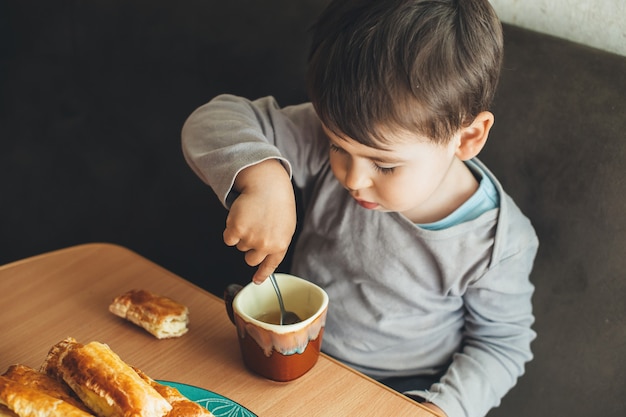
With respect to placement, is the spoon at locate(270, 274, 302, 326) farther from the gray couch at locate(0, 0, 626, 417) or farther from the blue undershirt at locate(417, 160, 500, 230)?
the gray couch at locate(0, 0, 626, 417)

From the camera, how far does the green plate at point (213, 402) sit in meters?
0.74

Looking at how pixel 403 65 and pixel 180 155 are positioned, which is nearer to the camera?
pixel 403 65

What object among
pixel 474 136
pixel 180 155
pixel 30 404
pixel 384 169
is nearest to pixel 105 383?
pixel 30 404

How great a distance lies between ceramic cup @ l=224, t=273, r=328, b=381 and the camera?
767mm

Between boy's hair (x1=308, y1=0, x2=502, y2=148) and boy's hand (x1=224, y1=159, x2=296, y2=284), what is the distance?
0.11 meters

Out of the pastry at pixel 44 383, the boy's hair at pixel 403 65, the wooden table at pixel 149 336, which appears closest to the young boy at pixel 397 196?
the boy's hair at pixel 403 65

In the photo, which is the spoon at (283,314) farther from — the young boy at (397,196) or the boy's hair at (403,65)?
the boy's hair at (403,65)

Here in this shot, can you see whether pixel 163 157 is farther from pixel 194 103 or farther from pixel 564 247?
pixel 564 247

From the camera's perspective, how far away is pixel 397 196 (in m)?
0.90

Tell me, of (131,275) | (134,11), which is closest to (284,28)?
(134,11)

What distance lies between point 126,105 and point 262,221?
796 millimetres

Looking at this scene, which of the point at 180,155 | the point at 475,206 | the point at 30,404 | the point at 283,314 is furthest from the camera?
the point at 180,155

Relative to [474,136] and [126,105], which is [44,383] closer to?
[474,136]

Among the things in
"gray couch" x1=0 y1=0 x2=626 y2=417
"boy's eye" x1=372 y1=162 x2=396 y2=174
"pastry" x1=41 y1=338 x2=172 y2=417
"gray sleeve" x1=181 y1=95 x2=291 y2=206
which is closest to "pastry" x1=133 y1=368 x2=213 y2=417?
"pastry" x1=41 y1=338 x2=172 y2=417
